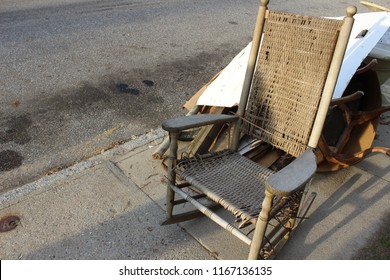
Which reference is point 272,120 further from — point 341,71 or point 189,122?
point 341,71

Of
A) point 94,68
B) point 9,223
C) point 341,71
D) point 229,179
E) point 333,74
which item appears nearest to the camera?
point 333,74

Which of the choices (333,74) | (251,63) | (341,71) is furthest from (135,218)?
(341,71)

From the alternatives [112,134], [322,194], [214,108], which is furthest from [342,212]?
[112,134]

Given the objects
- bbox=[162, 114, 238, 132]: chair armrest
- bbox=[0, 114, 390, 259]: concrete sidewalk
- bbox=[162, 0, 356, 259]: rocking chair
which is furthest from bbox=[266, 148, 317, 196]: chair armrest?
bbox=[0, 114, 390, 259]: concrete sidewalk

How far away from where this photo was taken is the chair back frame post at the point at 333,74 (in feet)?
7.62

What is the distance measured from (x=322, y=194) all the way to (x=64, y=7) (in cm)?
608

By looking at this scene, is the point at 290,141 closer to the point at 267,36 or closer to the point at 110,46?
the point at 267,36

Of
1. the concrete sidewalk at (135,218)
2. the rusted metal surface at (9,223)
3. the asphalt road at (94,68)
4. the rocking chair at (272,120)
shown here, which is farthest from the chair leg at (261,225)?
the asphalt road at (94,68)

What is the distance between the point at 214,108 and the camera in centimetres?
354

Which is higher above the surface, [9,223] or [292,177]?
[292,177]

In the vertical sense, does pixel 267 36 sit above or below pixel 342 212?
above

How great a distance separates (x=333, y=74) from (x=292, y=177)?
83cm

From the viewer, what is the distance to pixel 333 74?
2.40m

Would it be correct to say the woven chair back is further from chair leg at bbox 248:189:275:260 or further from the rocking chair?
chair leg at bbox 248:189:275:260
